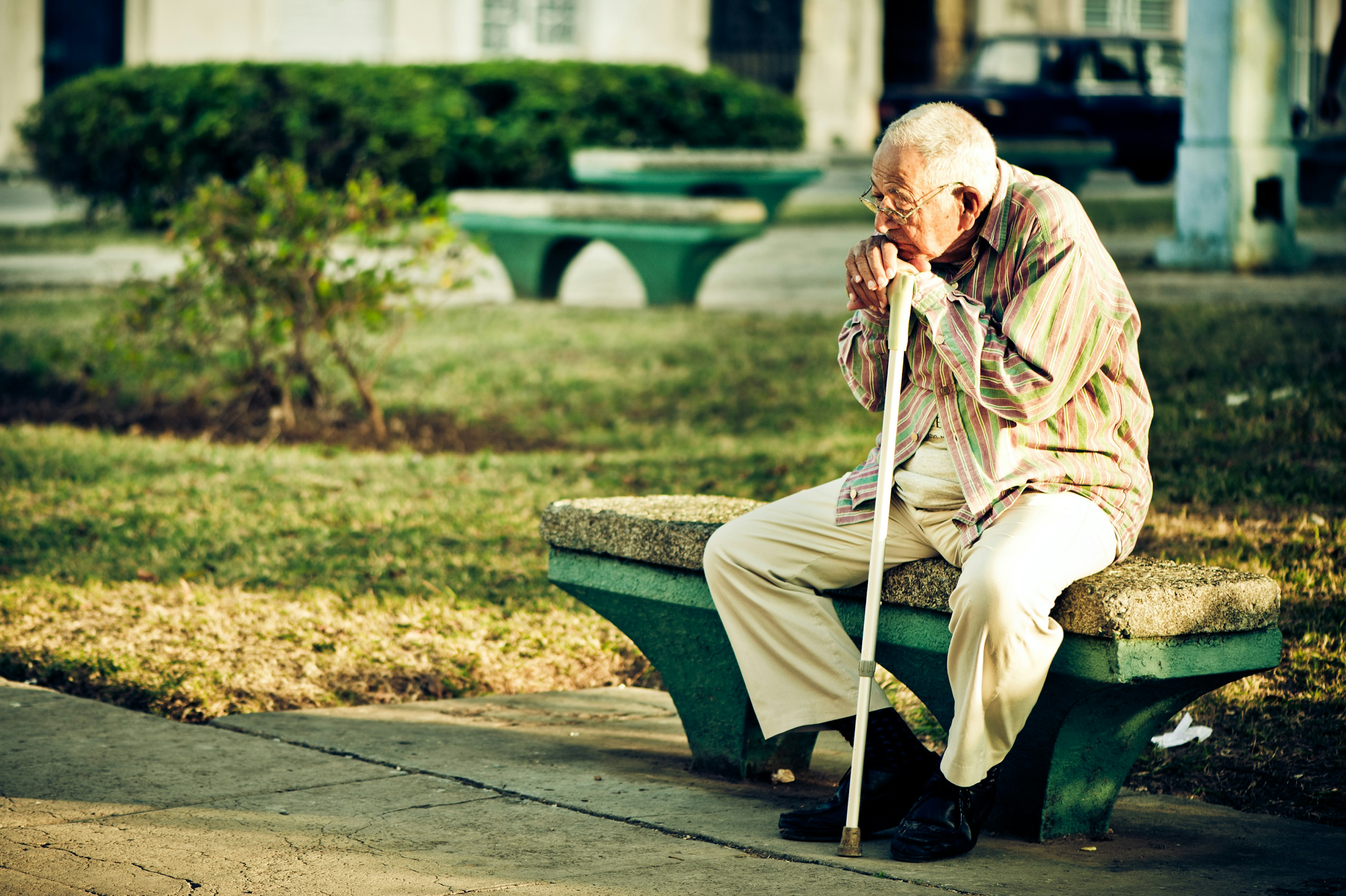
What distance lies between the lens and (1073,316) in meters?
3.22

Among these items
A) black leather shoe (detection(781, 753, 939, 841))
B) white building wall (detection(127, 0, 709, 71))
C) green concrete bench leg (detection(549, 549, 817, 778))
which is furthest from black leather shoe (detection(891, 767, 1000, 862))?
white building wall (detection(127, 0, 709, 71))

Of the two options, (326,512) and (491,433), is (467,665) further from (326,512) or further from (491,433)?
(491,433)

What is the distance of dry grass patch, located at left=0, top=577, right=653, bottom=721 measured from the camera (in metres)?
4.54

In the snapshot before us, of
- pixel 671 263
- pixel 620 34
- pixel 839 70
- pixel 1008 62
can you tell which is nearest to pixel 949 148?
pixel 671 263

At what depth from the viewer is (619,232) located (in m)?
12.2

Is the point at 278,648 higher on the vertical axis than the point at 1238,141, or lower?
lower

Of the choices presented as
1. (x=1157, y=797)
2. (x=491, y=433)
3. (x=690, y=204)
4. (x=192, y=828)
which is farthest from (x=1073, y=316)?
(x=690, y=204)

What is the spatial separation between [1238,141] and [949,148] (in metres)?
8.60

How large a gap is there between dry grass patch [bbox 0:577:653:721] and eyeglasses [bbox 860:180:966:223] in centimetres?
204

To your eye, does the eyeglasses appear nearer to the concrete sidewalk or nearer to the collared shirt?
the collared shirt

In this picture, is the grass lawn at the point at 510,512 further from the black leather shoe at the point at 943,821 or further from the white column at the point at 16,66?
the white column at the point at 16,66

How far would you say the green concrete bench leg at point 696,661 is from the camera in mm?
3803

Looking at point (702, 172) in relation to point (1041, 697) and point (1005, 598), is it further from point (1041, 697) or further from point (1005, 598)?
point (1005, 598)

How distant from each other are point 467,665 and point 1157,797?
207 cm
